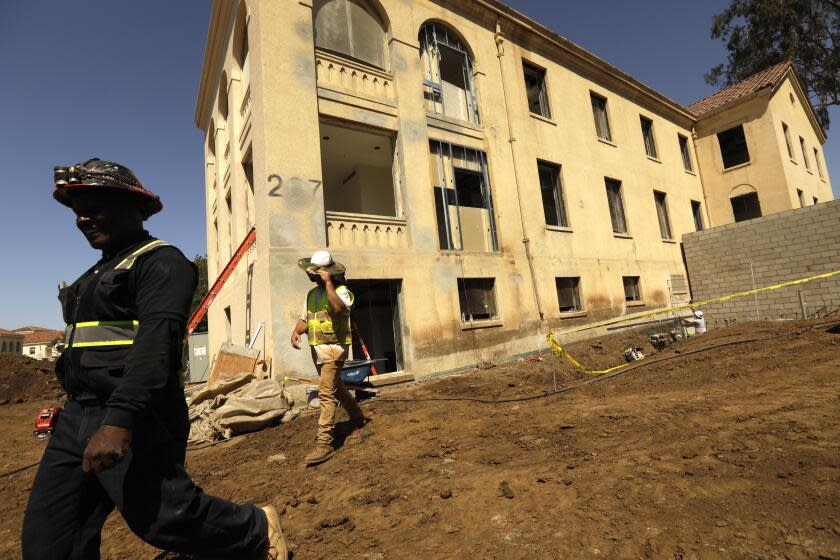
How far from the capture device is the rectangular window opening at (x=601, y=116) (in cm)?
1488

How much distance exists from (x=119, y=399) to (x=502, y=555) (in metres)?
2.15

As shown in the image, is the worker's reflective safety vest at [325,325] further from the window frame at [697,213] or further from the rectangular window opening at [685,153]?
the rectangular window opening at [685,153]

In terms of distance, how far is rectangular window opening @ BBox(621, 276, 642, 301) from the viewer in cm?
1388

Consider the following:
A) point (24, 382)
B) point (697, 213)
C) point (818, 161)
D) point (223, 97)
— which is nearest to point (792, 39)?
point (818, 161)

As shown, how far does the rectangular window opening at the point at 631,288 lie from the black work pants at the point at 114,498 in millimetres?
14337

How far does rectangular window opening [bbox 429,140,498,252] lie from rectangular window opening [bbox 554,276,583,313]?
275 centimetres

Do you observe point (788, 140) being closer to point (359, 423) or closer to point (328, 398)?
point (359, 423)

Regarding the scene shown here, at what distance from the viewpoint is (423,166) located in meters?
9.58

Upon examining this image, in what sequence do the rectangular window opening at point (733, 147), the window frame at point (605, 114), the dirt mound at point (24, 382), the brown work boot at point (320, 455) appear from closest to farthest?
the brown work boot at point (320, 455) → the dirt mound at point (24, 382) → the window frame at point (605, 114) → the rectangular window opening at point (733, 147)

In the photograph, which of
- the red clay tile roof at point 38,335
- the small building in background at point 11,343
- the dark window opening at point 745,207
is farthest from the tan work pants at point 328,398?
the red clay tile roof at point 38,335

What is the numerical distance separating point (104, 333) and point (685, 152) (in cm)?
2286

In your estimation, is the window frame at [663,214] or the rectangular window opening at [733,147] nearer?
the window frame at [663,214]

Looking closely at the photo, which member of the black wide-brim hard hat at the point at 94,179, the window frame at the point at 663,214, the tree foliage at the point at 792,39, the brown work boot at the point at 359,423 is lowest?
the brown work boot at the point at 359,423

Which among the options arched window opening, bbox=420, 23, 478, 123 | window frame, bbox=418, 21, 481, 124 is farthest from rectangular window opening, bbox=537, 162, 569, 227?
arched window opening, bbox=420, 23, 478, 123
